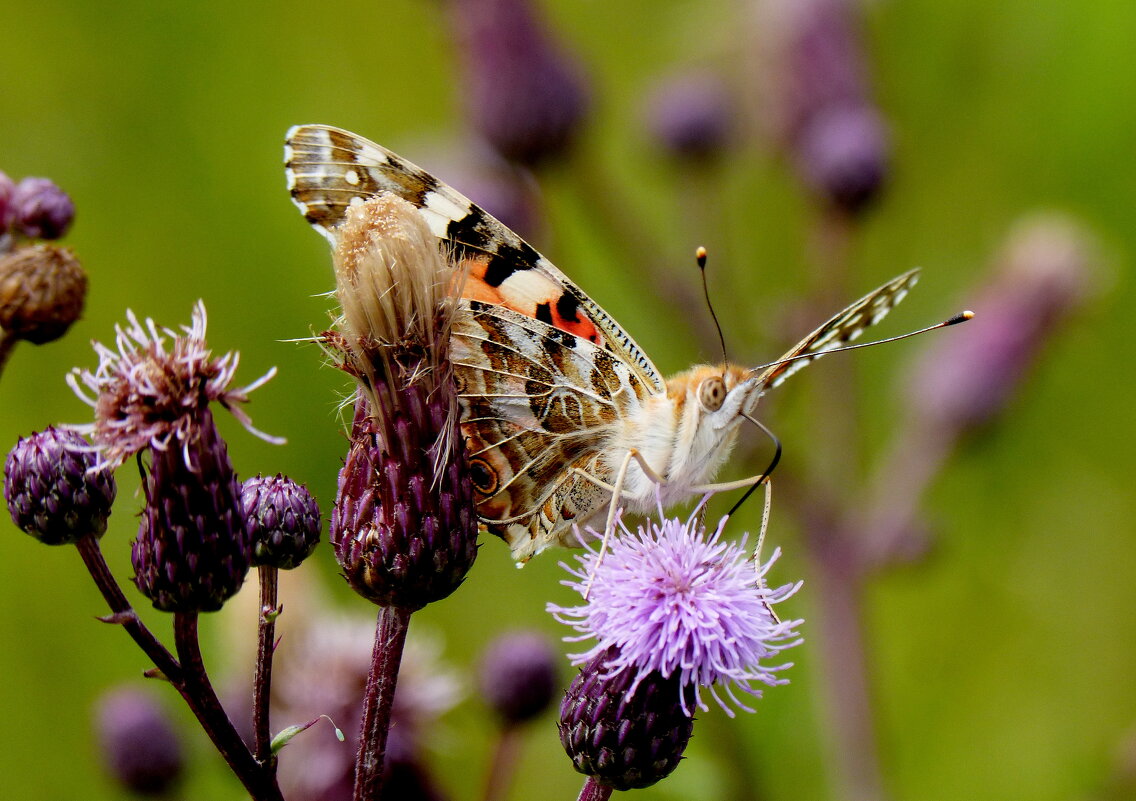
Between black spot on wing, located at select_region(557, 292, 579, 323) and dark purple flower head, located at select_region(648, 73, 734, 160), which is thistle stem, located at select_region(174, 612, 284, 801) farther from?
dark purple flower head, located at select_region(648, 73, 734, 160)

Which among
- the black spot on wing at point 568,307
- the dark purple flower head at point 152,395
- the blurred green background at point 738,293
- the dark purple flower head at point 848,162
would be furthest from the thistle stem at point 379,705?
the dark purple flower head at point 848,162

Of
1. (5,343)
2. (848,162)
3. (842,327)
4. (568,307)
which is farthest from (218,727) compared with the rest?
(848,162)

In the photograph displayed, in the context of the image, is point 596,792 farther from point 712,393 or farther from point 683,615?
point 712,393

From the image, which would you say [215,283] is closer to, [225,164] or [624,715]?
[225,164]

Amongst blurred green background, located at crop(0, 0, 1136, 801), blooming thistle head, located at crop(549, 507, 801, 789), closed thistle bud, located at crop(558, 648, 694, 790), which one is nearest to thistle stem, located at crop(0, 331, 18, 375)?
blooming thistle head, located at crop(549, 507, 801, 789)

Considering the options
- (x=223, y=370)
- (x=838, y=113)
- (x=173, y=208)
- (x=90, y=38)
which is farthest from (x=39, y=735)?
(x=838, y=113)

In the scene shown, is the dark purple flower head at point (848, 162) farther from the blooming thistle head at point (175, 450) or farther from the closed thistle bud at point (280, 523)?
the blooming thistle head at point (175, 450)
